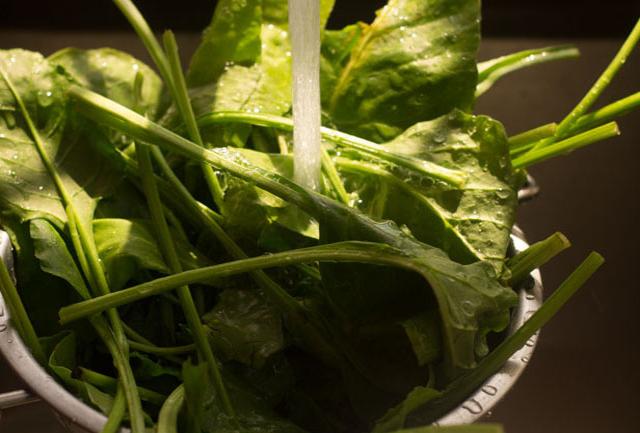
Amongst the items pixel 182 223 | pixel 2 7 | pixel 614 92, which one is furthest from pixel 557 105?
pixel 2 7

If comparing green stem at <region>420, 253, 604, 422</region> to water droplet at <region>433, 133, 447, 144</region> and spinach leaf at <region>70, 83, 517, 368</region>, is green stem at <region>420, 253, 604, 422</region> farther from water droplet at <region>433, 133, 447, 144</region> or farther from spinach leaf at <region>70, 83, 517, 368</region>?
water droplet at <region>433, 133, 447, 144</region>

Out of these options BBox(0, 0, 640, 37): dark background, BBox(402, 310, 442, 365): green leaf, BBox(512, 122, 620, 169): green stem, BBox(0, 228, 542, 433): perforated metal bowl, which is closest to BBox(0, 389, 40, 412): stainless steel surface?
BBox(0, 228, 542, 433): perforated metal bowl

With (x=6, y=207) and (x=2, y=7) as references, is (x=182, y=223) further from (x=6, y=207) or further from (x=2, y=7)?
(x=2, y=7)

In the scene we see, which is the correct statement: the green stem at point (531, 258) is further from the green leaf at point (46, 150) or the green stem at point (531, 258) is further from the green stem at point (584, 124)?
the green leaf at point (46, 150)

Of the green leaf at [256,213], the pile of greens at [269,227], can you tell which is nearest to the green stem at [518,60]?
the pile of greens at [269,227]

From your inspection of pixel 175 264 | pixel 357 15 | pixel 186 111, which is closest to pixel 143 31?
pixel 186 111

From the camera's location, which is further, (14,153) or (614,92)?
(614,92)
